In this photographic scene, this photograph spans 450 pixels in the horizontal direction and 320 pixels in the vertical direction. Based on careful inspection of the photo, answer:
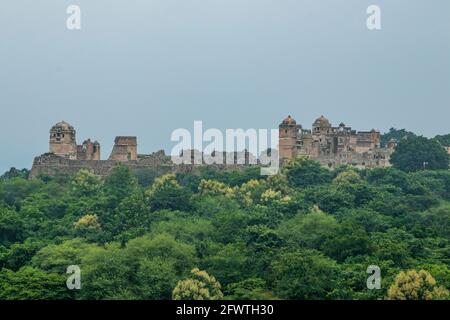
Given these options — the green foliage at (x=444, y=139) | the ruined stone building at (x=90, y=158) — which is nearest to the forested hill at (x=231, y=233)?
the ruined stone building at (x=90, y=158)

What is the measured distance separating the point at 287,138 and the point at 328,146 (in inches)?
125

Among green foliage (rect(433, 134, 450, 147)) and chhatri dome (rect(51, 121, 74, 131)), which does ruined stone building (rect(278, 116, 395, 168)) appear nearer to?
green foliage (rect(433, 134, 450, 147))

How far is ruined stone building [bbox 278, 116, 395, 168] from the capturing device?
88312mm

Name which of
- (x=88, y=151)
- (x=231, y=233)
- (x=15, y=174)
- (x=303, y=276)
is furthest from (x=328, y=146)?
(x=303, y=276)

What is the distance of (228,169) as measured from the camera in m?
86.7

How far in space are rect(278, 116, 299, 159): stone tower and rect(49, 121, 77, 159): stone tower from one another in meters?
9.92

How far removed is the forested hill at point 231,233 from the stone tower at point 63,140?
406 cm

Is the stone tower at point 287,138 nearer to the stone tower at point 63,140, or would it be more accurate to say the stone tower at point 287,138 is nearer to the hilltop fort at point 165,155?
the hilltop fort at point 165,155

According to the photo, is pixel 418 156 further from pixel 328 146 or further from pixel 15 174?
pixel 15 174

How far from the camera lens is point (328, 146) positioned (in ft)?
298

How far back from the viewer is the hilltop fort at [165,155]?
8744cm

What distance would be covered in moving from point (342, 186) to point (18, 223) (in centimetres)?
1493
